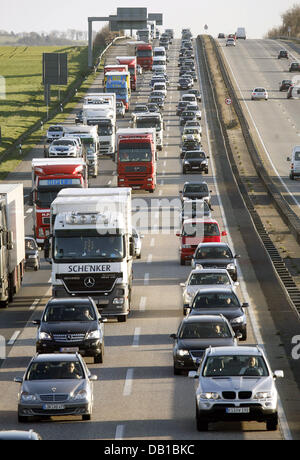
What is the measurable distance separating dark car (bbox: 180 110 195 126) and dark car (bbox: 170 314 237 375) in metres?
71.6

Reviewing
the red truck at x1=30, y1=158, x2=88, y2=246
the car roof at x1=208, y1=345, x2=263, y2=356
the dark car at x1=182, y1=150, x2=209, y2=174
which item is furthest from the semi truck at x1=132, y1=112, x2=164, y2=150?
the car roof at x1=208, y1=345, x2=263, y2=356

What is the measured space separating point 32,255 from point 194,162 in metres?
31.6

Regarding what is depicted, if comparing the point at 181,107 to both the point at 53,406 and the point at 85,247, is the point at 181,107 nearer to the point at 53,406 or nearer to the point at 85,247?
the point at 85,247

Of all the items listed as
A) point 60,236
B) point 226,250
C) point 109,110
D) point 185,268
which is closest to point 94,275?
point 60,236

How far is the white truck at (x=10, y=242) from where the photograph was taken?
34875 millimetres

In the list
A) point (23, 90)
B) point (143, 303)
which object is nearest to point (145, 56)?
point (23, 90)

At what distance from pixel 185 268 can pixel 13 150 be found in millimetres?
44219

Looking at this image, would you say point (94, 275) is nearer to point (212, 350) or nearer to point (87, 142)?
point (212, 350)

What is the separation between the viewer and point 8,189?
121 ft

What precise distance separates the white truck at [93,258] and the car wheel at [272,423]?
12.6 metres

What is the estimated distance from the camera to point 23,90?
136 m

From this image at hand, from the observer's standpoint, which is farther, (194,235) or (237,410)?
(194,235)

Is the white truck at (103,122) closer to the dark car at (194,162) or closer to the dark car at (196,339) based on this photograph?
the dark car at (194,162)

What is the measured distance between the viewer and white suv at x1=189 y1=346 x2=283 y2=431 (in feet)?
68.5
